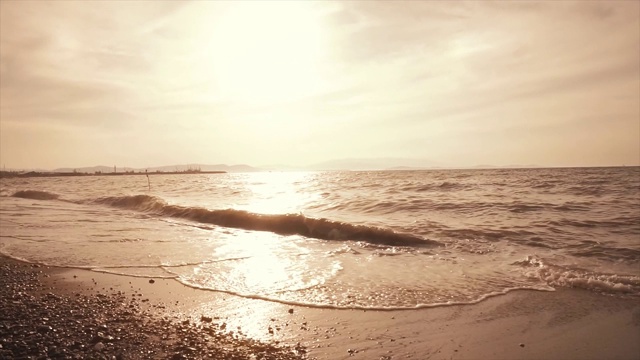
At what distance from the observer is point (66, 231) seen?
55.6ft

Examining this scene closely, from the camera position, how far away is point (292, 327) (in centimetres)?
640

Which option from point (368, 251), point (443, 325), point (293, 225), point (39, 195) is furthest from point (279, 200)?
point (39, 195)

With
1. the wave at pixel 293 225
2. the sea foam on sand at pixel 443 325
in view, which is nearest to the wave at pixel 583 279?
the sea foam on sand at pixel 443 325

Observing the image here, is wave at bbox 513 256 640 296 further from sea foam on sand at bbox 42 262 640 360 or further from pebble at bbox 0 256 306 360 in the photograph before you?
pebble at bbox 0 256 306 360

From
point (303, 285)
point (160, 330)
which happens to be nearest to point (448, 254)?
Answer: point (303, 285)

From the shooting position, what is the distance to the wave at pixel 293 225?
15134 millimetres

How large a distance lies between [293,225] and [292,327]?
12705 mm

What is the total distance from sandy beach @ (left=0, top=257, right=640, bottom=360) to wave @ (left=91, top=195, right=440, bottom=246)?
702 centimetres

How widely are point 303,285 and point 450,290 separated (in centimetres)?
322

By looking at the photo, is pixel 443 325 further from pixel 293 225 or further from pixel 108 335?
pixel 293 225

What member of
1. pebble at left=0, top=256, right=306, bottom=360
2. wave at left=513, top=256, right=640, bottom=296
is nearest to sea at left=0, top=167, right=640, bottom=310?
wave at left=513, top=256, right=640, bottom=296

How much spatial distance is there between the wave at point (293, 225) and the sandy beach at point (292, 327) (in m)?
7.02

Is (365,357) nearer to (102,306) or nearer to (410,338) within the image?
(410,338)

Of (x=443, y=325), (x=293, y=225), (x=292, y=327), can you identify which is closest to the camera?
(x=292, y=327)
